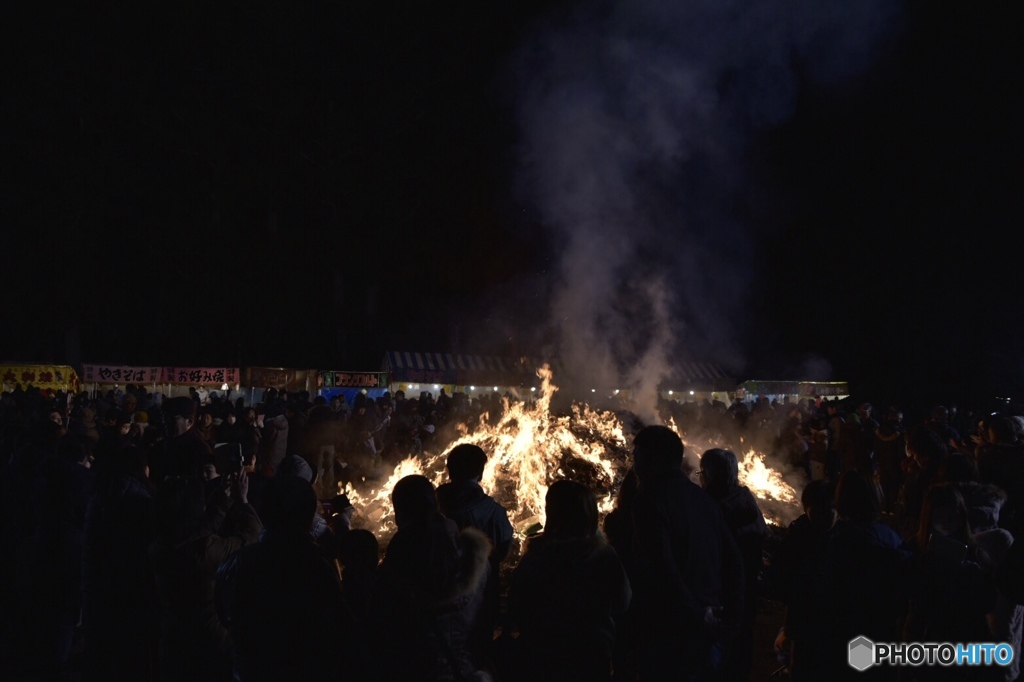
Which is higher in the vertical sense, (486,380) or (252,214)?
(252,214)

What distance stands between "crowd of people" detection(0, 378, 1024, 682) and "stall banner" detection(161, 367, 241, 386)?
19.6 metres

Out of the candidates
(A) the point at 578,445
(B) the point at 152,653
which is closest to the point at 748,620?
(B) the point at 152,653

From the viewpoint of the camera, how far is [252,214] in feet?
118

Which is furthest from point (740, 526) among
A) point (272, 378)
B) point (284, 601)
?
point (272, 378)

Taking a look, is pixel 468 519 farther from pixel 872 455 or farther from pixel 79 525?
pixel 872 455

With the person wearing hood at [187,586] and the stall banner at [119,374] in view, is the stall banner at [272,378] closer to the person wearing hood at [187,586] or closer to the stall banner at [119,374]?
the stall banner at [119,374]

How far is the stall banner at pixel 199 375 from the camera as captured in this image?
23719mm

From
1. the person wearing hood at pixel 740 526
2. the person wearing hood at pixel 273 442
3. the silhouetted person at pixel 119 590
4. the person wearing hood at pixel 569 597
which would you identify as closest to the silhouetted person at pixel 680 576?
the person wearing hood at pixel 569 597

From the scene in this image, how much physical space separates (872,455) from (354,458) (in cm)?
1092

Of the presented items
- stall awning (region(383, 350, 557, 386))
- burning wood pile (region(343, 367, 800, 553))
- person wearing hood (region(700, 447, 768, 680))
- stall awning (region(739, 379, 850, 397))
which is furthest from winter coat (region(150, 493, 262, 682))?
stall awning (region(739, 379, 850, 397))

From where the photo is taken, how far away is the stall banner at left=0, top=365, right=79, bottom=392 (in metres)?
19.6

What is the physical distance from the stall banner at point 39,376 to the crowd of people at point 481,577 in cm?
1729

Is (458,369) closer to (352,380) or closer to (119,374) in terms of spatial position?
(352,380)

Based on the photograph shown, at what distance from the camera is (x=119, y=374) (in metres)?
22.9
